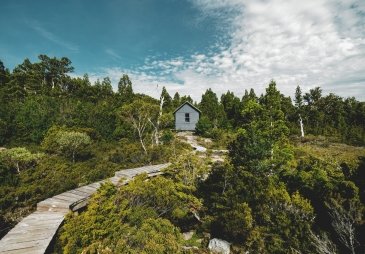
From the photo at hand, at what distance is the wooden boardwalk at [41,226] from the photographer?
3.84 m

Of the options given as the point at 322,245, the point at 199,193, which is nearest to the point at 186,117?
the point at 199,193

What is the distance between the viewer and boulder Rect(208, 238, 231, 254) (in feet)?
25.6

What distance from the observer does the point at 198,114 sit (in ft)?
105

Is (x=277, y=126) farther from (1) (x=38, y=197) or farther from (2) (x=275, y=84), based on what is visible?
(1) (x=38, y=197)

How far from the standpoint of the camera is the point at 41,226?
4672mm

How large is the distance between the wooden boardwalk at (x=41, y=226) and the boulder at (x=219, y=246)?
15.0ft

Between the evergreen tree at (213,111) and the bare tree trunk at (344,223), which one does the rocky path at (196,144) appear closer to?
the evergreen tree at (213,111)

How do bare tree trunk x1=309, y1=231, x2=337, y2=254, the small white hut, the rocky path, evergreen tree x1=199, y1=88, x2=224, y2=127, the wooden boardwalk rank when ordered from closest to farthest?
the wooden boardwalk
bare tree trunk x1=309, y1=231, x2=337, y2=254
the rocky path
the small white hut
evergreen tree x1=199, y1=88, x2=224, y2=127

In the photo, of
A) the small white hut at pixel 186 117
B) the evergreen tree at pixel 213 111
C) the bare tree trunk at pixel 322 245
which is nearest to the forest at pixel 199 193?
the bare tree trunk at pixel 322 245

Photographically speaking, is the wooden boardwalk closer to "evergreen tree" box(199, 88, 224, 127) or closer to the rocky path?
the rocky path

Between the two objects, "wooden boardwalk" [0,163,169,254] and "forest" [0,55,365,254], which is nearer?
"wooden boardwalk" [0,163,169,254]

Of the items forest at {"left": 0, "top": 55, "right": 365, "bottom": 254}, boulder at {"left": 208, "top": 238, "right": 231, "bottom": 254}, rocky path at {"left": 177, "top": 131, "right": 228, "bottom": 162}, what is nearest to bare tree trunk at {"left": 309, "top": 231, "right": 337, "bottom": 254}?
forest at {"left": 0, "top": 55, "right": 365, "bottom": 254}

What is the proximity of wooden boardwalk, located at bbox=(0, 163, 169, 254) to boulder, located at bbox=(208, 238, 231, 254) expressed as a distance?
15.0 feet

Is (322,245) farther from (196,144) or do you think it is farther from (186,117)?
(186,117)
